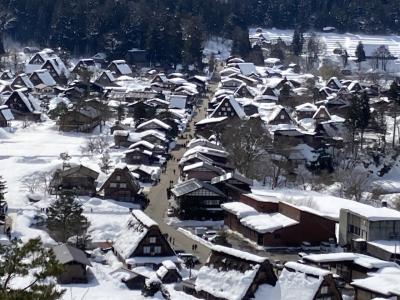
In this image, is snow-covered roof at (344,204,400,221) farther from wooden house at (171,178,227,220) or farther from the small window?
the small window

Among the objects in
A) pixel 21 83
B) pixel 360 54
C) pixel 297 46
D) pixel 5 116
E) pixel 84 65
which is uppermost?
pixel 297 46

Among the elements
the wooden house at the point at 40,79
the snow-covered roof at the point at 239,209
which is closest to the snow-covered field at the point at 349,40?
the wooden house at the point at 40,79

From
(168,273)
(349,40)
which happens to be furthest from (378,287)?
(349,40)

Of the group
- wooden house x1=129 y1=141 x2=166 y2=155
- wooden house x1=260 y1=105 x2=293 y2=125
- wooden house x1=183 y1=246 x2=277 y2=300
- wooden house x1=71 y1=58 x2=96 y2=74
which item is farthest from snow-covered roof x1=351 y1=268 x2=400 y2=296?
wooden house x1=71 y1=58 x2=96 y2=74

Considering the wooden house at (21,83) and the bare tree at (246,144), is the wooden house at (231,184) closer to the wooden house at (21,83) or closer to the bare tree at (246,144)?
the bare tree at (246,144)

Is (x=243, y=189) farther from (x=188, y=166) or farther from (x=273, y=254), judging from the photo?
(x=273, y=254)

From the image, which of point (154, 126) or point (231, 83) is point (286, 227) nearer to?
point (154, 126)
